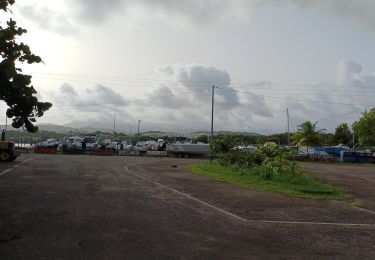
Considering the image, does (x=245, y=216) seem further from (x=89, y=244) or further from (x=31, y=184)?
(x=31, y=184)

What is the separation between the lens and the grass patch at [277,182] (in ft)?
67.5

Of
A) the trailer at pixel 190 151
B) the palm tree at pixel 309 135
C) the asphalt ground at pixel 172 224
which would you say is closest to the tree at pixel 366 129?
the palm tree at pixel 309 135

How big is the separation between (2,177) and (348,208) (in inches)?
584

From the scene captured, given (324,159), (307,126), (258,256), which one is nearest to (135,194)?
(258,256)

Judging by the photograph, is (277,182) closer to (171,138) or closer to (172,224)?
(172,224)

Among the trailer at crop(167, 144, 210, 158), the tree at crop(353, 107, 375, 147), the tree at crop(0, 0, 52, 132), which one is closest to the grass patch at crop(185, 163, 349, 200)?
the tree at crop(0, 0, 52, 132)

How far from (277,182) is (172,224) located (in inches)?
484

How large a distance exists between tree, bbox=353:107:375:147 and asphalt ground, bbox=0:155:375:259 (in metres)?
74.0

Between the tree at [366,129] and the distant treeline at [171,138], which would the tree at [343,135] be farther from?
the tree at [366,129]

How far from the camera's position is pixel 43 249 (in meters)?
9.40

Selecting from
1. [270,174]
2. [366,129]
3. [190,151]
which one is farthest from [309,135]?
[270,174]

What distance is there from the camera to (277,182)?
2389 cm

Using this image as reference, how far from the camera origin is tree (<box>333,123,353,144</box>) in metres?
116

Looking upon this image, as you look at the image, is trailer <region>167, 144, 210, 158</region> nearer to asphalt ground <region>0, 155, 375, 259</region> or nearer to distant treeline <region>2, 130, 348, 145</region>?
distant treeline <region>2, 130, 348, 145</region>
